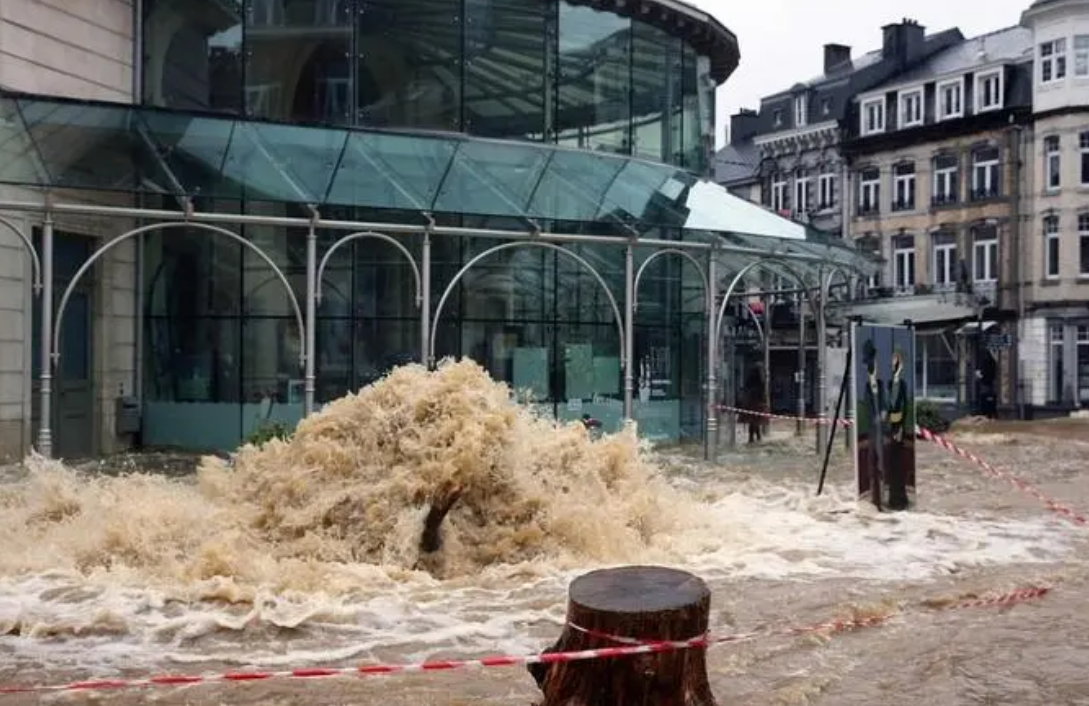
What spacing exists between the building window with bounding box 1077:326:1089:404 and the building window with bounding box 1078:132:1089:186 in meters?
5.12

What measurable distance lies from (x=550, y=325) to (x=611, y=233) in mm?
1757

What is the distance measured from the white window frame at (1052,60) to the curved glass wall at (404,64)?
25.4 meters

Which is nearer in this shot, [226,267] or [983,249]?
[226,267]

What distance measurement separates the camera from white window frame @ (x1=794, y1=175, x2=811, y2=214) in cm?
4994

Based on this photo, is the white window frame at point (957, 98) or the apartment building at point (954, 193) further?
the white window frame at point (957, 98)

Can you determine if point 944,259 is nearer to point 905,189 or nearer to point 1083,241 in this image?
point 905,189

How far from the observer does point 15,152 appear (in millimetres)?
14547

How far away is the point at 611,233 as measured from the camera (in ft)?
60.5

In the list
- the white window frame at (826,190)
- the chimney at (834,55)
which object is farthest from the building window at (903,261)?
the chimney at (834,55)

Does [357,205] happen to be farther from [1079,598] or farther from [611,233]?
[1079,598]

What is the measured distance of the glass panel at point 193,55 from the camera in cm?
1797

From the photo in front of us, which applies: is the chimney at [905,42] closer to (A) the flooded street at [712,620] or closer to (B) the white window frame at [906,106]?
(B) the white window frame at [906,106]

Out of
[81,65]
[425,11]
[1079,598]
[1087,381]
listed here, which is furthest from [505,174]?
[1087,381]

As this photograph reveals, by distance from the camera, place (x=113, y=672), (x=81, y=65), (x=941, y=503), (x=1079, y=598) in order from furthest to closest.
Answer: (x=81, y=65), (x=941, y=503), (x=1079, y=598), (x=113, y=672)
